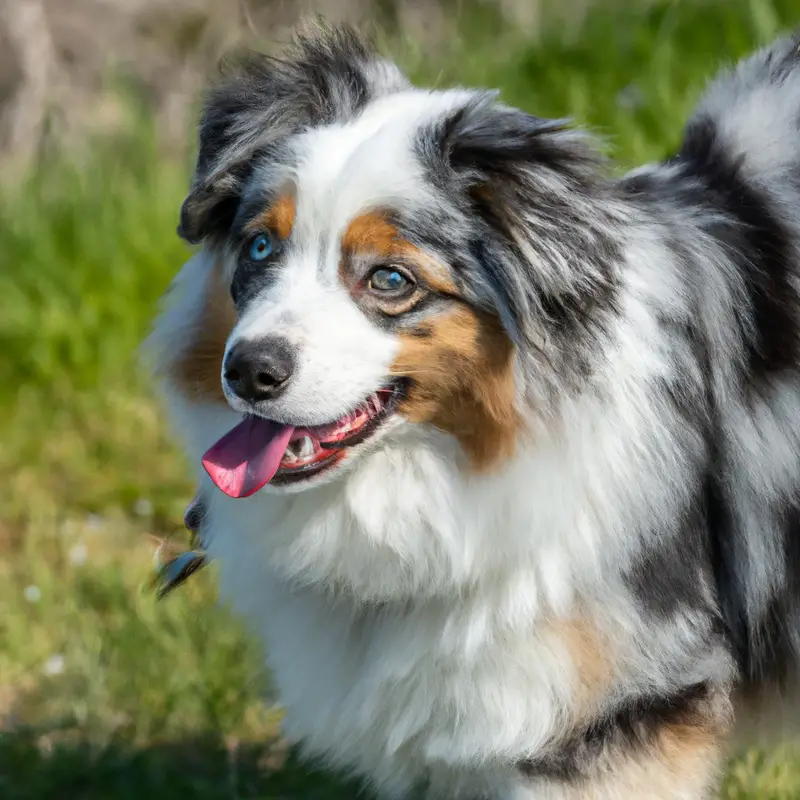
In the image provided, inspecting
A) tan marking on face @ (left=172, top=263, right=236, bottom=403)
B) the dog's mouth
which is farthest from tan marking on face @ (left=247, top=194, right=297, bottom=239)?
the dog's mouth

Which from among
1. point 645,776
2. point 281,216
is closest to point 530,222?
point 281,216

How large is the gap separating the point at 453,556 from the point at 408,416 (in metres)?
0.34

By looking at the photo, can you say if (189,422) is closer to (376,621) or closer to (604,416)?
(376,621)

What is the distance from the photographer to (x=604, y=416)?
2.75 metres

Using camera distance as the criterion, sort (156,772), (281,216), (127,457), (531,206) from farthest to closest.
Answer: (127,457), (156,772), (281,216), (531,206)

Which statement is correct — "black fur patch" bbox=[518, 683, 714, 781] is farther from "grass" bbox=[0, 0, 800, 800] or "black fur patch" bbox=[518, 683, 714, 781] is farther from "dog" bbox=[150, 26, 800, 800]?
"grass" bbox=[0, 0, 800, 800]

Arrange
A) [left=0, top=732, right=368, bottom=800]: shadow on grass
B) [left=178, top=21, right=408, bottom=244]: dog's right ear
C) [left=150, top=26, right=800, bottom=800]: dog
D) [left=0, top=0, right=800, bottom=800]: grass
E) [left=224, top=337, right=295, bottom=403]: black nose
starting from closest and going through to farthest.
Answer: [left=224, top=337, right=295, bottom=403]: black nose, [left=150, top=26, right=800, bottom=800]: dog, [left=178, top=21, right=408, bottom=244]: dog's right ear, [left=0, top=732, right=368, bottom=800]: shadow on grass, [left=0, top=0, right=800, bottom=800]: grass

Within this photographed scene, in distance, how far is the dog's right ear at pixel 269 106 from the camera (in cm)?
302

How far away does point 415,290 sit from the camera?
2740 mm

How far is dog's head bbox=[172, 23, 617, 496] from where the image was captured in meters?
2.65

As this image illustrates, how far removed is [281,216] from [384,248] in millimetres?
257

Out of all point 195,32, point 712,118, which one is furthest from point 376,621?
point 195,32

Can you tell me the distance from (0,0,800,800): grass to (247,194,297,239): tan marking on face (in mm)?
1592

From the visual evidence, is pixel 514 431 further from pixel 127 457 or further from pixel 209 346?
pixel 127 457
